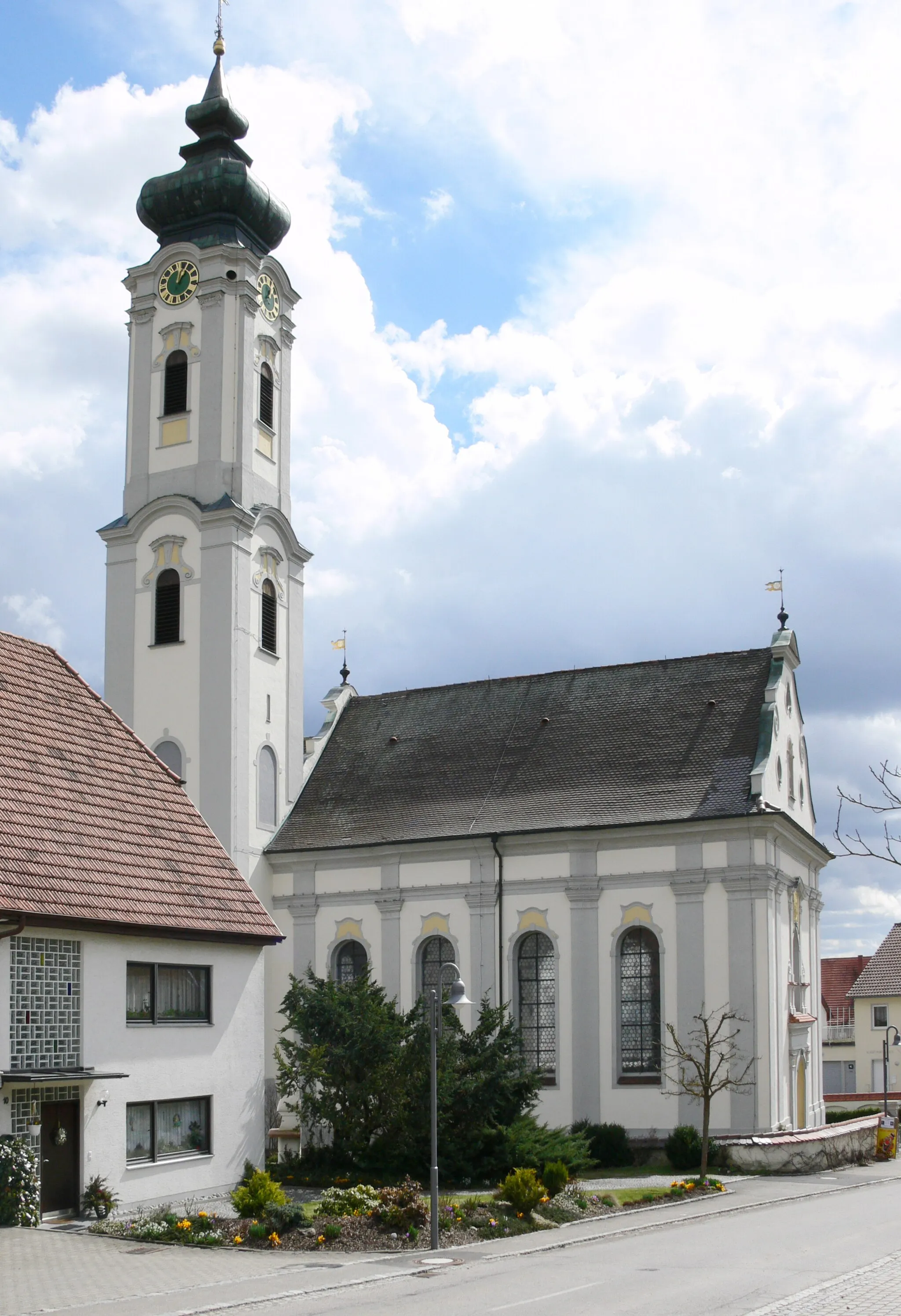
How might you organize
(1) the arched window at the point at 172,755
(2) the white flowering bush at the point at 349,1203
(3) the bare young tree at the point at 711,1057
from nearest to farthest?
1. (2) the white flowering bush at the point at 349,1203
2. (3) the bare young tree at the point at 711,1057
3. (1) the arched window at the point at 172,755

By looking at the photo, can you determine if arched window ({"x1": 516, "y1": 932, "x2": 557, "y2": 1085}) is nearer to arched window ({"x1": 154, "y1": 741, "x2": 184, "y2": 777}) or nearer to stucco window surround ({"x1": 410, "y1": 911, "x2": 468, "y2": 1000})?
stucco window surround ({"x1": 410, "y1": 911, "x2": 468, "y2": 1000})

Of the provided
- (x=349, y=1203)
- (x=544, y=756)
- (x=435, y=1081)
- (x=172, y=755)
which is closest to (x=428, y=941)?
(x=544, y=756)

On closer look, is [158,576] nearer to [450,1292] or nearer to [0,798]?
[0,798]

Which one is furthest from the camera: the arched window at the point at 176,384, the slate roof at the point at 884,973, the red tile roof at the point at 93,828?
the slate roof at the point at 884,973

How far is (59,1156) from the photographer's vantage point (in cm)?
2206

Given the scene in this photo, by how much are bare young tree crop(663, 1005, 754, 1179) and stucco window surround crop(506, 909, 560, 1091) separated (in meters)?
2.92

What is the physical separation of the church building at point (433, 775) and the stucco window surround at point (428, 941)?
0.26 feet

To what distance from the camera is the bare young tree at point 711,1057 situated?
3362 centimetres

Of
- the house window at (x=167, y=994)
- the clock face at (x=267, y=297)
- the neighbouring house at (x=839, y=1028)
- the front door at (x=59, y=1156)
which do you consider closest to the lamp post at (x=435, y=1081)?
the house window at (x=167, y=994)

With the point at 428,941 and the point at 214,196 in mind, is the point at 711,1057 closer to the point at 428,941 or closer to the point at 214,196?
the point at 428,941

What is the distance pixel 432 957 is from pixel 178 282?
821 inches

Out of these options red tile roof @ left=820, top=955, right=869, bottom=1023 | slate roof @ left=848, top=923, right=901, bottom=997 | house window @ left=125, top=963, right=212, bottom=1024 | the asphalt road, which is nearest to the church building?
house window @ left=125, top=963, right=212, bottom=1024

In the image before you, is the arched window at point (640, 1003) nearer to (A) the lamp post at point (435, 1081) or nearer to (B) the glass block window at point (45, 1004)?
(A) the lamp post at point (435, 1081)

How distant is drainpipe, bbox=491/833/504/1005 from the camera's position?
123 ft
